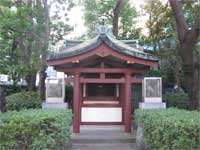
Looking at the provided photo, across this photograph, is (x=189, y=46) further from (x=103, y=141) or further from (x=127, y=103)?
(x=103, y=141)

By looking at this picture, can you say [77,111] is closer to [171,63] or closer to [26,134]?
[26,134]

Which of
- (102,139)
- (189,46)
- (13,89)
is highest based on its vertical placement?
(189,46)

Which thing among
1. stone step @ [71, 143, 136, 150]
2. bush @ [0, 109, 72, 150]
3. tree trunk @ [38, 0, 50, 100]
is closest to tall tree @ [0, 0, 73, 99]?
tree trunk @ [38, 0, 50, 100]

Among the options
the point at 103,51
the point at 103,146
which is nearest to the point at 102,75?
the point at 103,51

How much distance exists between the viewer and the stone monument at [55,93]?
11.1 metres

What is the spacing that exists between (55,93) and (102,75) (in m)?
1.65

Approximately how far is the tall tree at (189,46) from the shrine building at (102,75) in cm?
103

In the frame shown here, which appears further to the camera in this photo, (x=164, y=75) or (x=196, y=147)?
(x=164, y=75)

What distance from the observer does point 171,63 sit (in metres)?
18.5

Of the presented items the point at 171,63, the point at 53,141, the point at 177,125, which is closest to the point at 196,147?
the point at 177,125

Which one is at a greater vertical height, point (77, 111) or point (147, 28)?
point (147, 28)

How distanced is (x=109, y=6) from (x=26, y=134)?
642 inches

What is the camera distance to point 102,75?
37.7ft

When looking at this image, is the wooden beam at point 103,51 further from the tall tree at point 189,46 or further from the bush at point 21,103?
the bush at point 21,103
